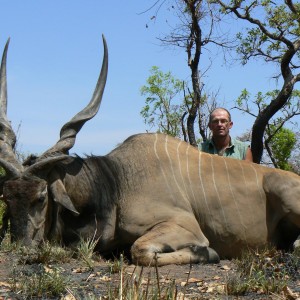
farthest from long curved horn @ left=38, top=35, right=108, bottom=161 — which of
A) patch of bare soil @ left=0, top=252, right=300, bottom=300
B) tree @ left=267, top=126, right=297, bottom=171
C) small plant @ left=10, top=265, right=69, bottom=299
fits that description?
tree @ left=267, top=126, right=297, bottom=171

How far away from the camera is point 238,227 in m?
4.23

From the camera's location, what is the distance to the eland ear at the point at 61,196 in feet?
12.3

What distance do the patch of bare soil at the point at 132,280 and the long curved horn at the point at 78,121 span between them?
0.72 metres

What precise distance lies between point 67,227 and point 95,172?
16.3 inches

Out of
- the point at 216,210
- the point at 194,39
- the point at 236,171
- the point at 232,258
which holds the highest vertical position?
the point at 194,39

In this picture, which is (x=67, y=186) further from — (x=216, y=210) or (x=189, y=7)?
(x=189, y=7)

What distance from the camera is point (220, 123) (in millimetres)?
5301

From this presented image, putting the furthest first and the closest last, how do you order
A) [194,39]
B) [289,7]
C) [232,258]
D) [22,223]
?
[194,39] → [289,7] → [232,258] → [22,223]

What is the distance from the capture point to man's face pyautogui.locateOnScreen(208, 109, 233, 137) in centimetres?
529

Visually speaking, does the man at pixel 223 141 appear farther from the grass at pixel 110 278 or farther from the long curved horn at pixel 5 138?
the long curved horn at pixel 5 138

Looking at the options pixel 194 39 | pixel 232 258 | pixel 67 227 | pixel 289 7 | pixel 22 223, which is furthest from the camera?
pixel 194 39

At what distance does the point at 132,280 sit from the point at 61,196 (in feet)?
4.23

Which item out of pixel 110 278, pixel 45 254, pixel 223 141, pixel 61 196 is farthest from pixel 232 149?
pixel 110 278

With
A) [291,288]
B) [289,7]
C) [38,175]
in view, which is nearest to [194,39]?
[289,7]
